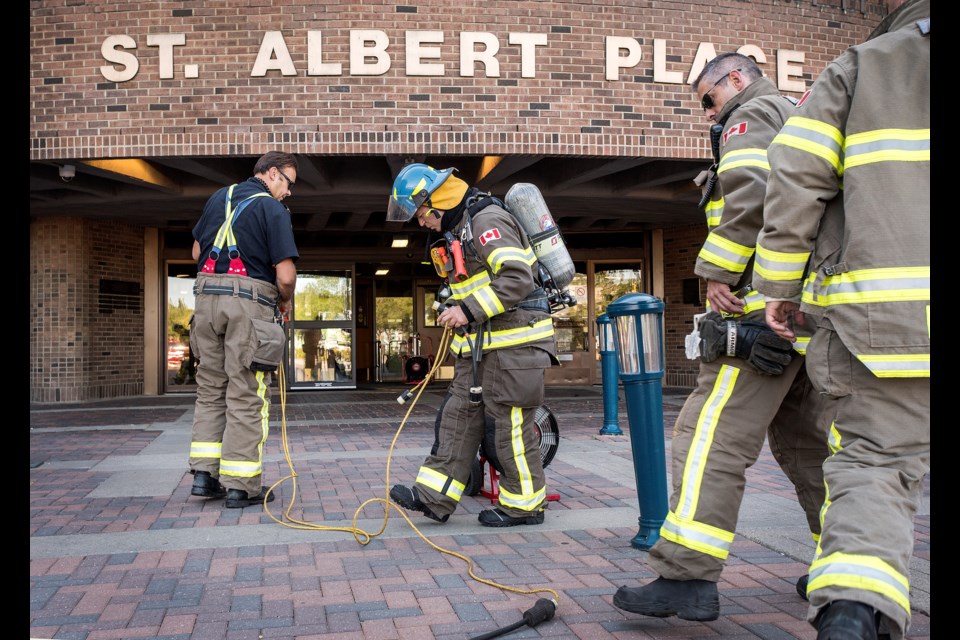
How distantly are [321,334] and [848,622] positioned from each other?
15105 millimetres

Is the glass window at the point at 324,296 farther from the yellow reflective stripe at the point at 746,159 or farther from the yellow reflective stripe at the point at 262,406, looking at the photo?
the yellow reflective stripe at the point at 746,159

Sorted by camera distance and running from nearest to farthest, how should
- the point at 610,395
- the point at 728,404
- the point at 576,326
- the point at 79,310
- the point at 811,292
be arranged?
the point at 811,292 → the point at 728,404 → the point at 610,395 → the point at 79,310 → the point at 576,326

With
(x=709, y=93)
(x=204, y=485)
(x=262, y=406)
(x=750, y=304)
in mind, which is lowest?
(x=204, y=485)

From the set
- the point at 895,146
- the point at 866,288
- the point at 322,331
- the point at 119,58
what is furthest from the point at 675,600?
the point at 322,331

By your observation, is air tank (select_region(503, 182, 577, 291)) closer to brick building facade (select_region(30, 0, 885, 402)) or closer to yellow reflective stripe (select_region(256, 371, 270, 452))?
yellow reflective stripe (select_region(256, 371, 270, 452))

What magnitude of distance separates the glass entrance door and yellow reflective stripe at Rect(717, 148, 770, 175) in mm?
14045

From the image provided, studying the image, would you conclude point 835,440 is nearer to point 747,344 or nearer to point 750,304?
point 747,344

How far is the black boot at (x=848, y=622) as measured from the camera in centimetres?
198

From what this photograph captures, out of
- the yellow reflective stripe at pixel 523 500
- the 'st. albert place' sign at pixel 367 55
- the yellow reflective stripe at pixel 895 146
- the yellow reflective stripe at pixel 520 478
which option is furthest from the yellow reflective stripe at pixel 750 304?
the 'st. albert place' sign at pixel 367 55

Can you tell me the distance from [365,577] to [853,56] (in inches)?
106

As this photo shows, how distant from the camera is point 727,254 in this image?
2881 mm

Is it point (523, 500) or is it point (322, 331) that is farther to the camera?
point (322, 331)

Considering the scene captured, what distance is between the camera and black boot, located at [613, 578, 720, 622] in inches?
106

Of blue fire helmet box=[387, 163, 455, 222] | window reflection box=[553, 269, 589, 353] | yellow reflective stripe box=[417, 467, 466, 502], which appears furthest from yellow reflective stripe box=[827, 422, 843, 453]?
window reflection box=[553, 269, 589, 353]
